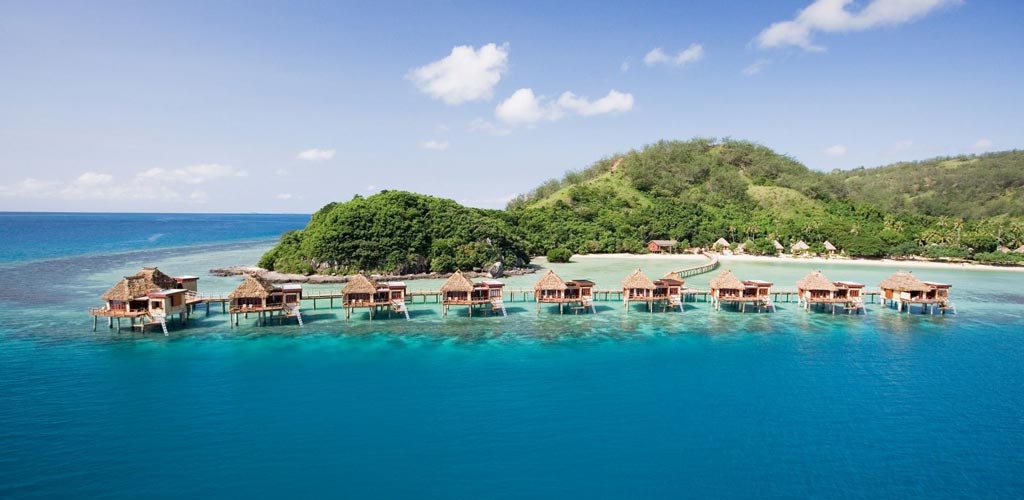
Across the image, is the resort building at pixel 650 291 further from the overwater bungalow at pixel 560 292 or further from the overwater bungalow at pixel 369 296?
the overwater bungalow at pixel 369 296

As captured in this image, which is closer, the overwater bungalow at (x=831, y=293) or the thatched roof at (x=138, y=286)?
the thatched roof at (x=138, y=286)

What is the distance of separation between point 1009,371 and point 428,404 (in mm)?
28092

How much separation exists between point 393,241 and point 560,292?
25.5m

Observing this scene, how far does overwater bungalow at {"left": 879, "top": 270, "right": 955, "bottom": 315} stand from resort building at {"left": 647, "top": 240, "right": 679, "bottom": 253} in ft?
146

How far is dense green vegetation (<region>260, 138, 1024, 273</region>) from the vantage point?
60156 millimetres

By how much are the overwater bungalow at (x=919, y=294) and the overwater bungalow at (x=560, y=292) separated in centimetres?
2391

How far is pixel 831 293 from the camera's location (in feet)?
134

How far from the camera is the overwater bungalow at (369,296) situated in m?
36.8

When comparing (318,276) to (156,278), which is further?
(318,276)

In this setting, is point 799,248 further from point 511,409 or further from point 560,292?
point 511,409

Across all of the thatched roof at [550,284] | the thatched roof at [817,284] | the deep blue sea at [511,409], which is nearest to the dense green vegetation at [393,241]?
the deep blue sea at [511,409]

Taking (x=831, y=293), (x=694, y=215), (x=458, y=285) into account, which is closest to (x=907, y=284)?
(x=831, y=293)

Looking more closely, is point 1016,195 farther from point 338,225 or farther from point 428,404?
point 428,404

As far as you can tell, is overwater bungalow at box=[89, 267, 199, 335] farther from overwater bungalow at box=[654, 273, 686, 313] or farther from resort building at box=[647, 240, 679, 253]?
resort building at box=[647, 240, 679, 253]
